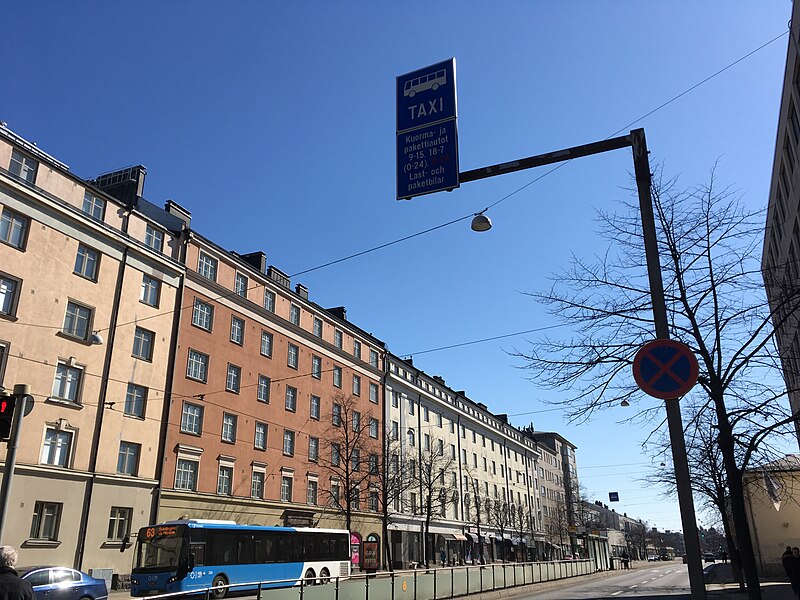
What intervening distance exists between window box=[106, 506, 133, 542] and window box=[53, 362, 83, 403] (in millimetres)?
5348

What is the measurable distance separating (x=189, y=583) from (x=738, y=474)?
18.4 meters

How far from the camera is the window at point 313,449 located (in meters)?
41.8

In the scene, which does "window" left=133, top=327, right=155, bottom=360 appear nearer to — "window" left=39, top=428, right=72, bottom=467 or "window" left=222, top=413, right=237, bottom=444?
"window" left=39, top=428, right=72, bottom=467

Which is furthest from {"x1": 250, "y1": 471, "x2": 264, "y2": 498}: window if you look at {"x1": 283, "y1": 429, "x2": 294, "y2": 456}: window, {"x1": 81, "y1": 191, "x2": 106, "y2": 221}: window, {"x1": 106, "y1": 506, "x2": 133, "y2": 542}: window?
{"x1": 81, "y1": 191, "x2": 106, "y2": 221}: window

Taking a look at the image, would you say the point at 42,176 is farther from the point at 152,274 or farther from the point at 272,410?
the point at 272,410

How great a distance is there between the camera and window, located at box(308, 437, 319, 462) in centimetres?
4178

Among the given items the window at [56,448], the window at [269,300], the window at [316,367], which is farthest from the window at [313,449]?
the window at [56,448]

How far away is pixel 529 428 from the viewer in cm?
10694

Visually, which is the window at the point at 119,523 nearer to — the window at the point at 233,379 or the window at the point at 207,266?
the window at the point at 233,379

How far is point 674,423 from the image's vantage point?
6.19 metres

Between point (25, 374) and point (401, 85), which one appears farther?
point (25, 374)

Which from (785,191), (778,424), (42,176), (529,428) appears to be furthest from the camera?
(529,428)

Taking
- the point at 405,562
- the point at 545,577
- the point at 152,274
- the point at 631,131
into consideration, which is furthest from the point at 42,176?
the point at 405,562

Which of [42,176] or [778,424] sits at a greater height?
[42,176]
